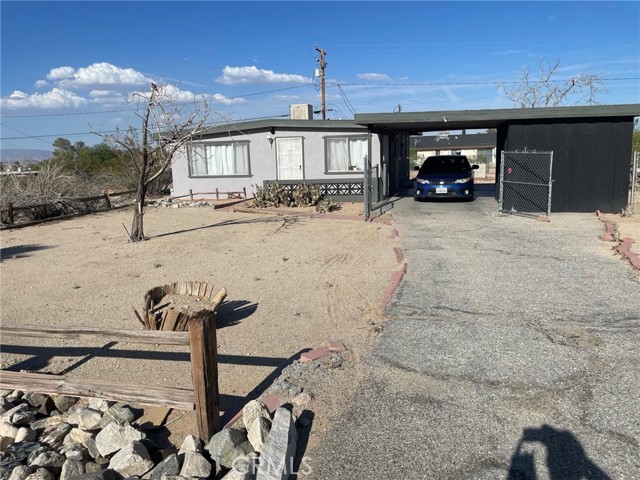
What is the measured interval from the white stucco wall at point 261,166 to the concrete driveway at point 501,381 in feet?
38.9

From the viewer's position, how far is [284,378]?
15.2 feet

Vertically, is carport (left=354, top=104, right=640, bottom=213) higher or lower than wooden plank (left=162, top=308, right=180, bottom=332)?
higher

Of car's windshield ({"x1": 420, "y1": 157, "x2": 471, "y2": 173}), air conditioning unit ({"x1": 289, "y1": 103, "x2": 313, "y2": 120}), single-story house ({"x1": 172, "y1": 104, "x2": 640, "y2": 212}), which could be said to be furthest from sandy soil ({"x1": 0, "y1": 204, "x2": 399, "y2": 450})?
air conditioning unit ({"x1": 289, "y1": 103, "x2": 313, "y2": 120})

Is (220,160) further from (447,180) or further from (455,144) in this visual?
(455,144)

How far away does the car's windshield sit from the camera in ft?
60.7

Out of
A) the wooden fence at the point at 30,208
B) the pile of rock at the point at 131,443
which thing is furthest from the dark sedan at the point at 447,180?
the pile of rock at the point at 131,443

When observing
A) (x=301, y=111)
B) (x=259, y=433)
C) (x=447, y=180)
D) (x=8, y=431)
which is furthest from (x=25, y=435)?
(x=301, y=111)

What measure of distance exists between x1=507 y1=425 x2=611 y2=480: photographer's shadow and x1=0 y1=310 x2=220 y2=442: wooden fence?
208 cm

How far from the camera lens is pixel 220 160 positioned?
850 inches

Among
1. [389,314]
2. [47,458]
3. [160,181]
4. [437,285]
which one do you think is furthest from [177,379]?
[160,181]

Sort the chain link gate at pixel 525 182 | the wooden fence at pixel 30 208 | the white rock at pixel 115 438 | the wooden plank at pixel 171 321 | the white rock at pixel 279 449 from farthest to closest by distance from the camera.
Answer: the wooden fence at pixel 30 208 → the chain link gate at pixel 525 182 → the wooden plank at pixel 171 321 → the white rock at pixel 115 438 → the white rock at pixel 279 449

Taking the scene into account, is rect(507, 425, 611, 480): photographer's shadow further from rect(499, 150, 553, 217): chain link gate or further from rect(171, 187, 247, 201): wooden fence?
rect(171, 187, 247, 201): wooden fence

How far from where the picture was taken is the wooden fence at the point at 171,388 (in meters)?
3.69

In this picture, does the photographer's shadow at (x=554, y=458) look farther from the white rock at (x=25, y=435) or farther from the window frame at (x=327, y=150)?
the window frame at (x=327, y=150)
